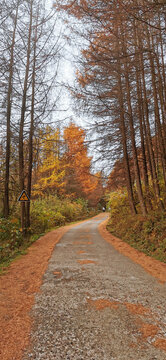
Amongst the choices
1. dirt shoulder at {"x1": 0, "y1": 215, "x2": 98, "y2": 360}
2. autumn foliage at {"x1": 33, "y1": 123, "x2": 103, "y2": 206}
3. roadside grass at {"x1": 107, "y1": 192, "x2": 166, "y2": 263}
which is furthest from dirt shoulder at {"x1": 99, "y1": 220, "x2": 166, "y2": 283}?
autumn foliage at {"x1": 33, "y1": 123, "x2": 103, "y2": 206}

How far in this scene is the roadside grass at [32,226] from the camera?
661 centimetres

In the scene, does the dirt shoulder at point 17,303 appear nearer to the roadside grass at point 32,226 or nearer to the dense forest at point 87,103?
the roadside grass at point 32,226

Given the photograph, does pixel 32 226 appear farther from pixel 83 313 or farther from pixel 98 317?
pixel 98 317

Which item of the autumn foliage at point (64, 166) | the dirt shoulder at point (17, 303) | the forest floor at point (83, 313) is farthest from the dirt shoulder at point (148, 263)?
the autumn foliage at point (64, 166)

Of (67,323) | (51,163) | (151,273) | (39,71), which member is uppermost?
(39,71)

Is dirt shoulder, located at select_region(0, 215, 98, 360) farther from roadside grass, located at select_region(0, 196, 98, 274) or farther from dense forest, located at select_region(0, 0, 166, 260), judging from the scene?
dense forest, located at select_region(0, 0, 166, 260)

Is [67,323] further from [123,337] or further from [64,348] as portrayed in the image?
[123,337]

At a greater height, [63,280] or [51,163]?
[51,163]

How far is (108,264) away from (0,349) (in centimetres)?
353

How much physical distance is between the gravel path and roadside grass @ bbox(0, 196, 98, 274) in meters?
2.37

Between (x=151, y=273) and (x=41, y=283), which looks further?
(x=151, y=273)

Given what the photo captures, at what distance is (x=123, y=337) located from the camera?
206cm

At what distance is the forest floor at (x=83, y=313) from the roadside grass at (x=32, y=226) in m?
1.84

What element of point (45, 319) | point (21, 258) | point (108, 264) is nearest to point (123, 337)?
point (45, 319)
